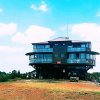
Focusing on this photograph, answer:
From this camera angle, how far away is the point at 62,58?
78625mm

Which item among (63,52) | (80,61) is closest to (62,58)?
(63,52)

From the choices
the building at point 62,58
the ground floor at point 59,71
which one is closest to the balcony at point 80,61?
the building at point 62,58

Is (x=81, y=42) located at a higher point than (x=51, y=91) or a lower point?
higher

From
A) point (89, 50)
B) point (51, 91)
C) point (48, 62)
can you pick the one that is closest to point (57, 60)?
point (48, 62)

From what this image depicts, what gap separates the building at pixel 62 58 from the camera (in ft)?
253

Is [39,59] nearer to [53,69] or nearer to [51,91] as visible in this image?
[53,69]

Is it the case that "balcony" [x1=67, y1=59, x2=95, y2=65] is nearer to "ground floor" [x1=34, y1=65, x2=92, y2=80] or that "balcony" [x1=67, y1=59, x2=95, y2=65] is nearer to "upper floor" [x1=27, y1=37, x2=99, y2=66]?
"upper floor" [x1=27, y1=37, x2=99, y2=66]

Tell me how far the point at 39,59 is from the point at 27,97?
4116 cm

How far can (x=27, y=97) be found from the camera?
38.2m

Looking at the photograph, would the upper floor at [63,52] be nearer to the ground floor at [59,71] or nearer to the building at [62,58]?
the building at [62,58]

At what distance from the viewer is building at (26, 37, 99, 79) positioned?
77.2m

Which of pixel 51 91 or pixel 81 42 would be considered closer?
pixel 51 91

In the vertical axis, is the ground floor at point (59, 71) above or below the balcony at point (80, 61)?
below

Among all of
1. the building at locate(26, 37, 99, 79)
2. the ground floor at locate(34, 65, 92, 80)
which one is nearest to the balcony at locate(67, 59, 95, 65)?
the building at locate(26, 37, 99, 79)
